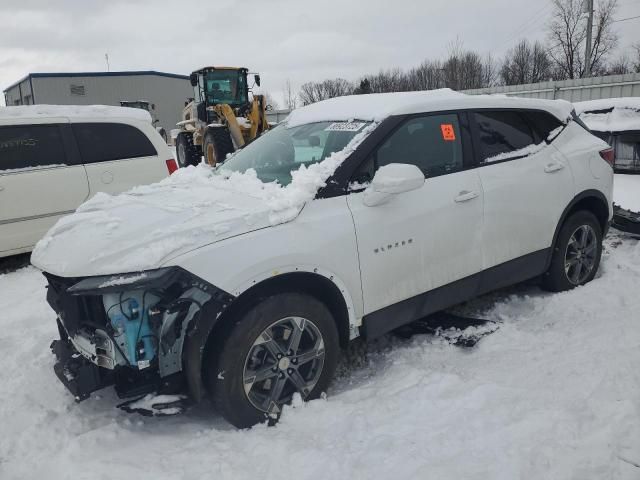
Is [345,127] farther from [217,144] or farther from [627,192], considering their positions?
[217,144]

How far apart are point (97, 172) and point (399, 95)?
4.39m

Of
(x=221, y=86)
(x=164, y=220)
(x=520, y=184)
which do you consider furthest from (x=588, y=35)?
(x=164, y=220)

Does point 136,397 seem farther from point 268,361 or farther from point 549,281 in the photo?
point 549,281

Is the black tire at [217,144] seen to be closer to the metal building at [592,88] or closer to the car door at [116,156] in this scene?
the car door at [116,156]

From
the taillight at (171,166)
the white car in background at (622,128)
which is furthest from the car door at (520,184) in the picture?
the taillight at (171,166)

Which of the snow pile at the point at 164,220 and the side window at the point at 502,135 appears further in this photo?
the side window at the point at 502,135

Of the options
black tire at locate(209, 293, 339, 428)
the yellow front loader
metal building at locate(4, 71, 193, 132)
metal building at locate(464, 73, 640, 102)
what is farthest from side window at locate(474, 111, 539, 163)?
metal building at locate(4, 71, 193, 132)

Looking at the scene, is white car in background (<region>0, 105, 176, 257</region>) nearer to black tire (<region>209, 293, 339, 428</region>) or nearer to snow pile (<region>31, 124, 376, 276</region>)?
snow pile (<region>31, 124, 376, 276</region>)

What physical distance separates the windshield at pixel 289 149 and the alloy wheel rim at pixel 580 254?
2.45 meters

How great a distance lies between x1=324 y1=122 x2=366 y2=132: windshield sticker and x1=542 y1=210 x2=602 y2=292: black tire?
2.20 metres

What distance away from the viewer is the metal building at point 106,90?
4222 centimetres

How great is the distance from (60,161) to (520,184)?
17.6 ft

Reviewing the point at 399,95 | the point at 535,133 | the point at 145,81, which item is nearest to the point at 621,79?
the point at 535,133

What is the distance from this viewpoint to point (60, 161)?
623cm
